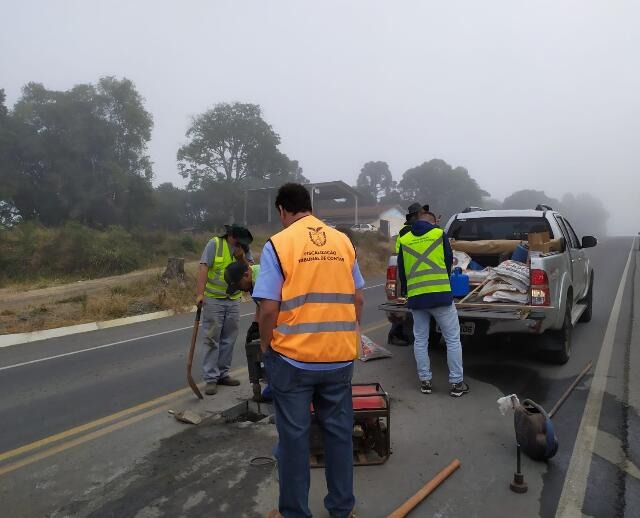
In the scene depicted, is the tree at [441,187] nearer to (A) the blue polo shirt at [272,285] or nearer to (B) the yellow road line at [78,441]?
(B) the yellow road line at [78,441]

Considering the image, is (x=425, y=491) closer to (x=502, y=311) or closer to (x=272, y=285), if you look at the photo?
(x=272, y=285)

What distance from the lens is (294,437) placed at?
105 inches

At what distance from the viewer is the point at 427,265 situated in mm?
5082

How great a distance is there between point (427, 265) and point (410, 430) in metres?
1.56

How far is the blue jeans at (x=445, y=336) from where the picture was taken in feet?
16.8

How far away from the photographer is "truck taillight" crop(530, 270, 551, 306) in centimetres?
553

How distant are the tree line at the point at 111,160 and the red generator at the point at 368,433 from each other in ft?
96.7

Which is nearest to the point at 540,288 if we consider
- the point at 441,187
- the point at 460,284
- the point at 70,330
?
the point at 460,284

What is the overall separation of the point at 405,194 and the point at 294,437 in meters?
83.9

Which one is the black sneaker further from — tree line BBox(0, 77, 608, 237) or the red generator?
tree line BBox(0, 77, 608, 237)

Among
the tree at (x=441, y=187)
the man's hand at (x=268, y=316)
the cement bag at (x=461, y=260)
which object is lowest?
the cement bag at (x=461, y=260)

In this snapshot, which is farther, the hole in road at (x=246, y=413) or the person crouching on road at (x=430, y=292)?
the person crouching on road at (x=430, y=292)

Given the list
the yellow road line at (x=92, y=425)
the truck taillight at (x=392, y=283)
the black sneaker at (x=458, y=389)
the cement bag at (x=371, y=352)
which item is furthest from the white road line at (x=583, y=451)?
the yellow road line at (x=92, y=425)

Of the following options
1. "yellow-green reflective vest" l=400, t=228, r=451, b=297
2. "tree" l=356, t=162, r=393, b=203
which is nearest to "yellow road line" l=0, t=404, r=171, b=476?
"yellow-green reflective vest" l=400, t=228, r=451, b=297
